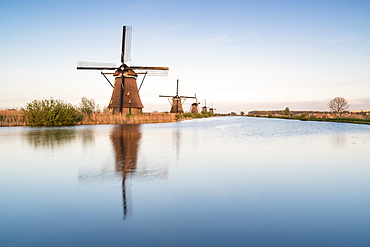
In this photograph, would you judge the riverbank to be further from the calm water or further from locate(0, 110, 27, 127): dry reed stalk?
the calm water

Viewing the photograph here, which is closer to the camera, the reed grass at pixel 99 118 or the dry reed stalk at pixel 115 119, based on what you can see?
the reed grass at pixel 99 118

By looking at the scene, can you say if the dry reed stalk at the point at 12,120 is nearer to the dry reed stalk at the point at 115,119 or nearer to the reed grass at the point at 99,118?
the reed grass at the point at 99,118

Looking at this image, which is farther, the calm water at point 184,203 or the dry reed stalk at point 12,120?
the dry reed stalk at point 12,120

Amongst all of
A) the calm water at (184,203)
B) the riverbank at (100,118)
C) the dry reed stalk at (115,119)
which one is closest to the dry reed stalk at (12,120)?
the riverbank at (100,118)

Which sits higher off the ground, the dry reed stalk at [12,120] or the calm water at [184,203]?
the dry reed stalk at [12,120]

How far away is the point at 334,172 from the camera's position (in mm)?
7105

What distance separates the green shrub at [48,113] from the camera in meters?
25.5

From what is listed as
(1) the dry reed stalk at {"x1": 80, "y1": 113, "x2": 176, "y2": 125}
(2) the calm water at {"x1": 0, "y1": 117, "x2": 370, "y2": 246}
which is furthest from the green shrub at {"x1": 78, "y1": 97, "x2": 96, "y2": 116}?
(2) the calm water at {"x1": 0, "y1": 117, "x2": 370, "y2": 246}

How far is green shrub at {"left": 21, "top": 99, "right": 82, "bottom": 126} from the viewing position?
1003 inches

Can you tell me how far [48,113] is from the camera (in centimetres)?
2592

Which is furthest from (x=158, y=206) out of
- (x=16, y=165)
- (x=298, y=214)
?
(x=16, y=165)

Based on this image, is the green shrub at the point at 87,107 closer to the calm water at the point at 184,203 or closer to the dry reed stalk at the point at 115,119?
the dry reed stalk at the point at 115,119

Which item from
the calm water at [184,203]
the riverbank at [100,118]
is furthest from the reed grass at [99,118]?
the calm water at [184,203]

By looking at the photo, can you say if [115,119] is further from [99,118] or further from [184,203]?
[184,203]
